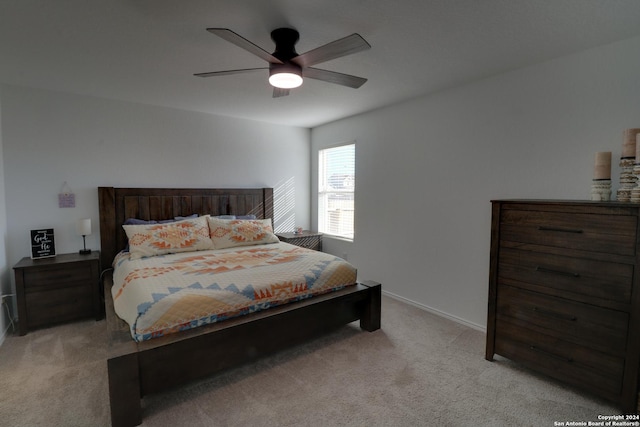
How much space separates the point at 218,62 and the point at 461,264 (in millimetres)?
2814

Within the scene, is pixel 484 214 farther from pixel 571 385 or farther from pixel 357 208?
pixel 357 208

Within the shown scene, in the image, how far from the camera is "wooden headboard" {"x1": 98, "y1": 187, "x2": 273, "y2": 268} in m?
3.35

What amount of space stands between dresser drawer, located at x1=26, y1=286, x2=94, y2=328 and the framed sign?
0.44 metres

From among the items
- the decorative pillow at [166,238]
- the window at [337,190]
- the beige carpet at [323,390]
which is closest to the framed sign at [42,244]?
the decorative pillow at [166,238]

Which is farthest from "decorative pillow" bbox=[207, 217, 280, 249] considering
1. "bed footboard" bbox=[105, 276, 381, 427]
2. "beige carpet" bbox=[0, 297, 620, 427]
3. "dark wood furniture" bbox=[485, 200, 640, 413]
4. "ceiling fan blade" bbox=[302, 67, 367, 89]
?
"dark wood furniture" bbox=[485, 200, 640, 413]

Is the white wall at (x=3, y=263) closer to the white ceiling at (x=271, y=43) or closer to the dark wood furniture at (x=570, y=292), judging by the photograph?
the white ceiling at (x=271, y=43)

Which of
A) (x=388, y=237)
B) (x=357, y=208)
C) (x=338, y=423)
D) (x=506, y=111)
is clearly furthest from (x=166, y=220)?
(x=506, y=111)

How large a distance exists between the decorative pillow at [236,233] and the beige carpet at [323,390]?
1.40m

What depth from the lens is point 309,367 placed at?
225cm

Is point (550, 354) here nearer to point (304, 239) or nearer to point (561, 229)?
point (561, 229)

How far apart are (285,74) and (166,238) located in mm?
2171

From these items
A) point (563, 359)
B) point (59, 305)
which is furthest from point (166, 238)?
point (563, 359)

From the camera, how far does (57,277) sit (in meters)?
2.83

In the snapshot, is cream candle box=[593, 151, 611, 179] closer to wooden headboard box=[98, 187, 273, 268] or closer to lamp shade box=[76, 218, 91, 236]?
wooden headboard box=[98, 187, 273, 268]
